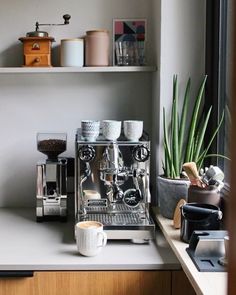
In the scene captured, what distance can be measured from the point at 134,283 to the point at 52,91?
3.53 ft

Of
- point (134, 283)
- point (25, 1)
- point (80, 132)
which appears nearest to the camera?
point (134, 283)

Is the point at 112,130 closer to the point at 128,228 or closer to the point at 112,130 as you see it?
the point at 112,130

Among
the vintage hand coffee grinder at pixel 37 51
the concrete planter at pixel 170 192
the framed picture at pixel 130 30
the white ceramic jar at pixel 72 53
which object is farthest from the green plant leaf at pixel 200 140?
the vintage hand coffee grinder at pixel 37 51

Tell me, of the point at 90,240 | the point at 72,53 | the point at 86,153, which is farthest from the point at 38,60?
the point at 90,240

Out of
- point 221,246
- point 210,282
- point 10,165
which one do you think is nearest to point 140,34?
point 10,165

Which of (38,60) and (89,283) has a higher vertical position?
(38,60)

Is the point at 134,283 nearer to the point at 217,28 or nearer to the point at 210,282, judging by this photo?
the point at 210,282

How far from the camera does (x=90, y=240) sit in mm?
1564

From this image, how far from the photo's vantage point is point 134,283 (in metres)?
1.52

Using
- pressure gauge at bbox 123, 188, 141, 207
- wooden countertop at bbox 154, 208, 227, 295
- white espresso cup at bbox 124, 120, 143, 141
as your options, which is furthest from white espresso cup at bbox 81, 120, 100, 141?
wooden countertop at bbox 154, 208, 227, 295

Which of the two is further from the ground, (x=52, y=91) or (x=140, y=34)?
(x=140, y=34)

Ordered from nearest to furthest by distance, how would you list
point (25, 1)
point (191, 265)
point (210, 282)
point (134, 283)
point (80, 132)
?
1. point (210, 282)
2. point (191, 265)
3. point (134, 283)
4. point (80, 132)
5. point (25, 1)

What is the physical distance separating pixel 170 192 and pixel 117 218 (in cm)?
24

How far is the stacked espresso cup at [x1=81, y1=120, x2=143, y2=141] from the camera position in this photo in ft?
6.03
